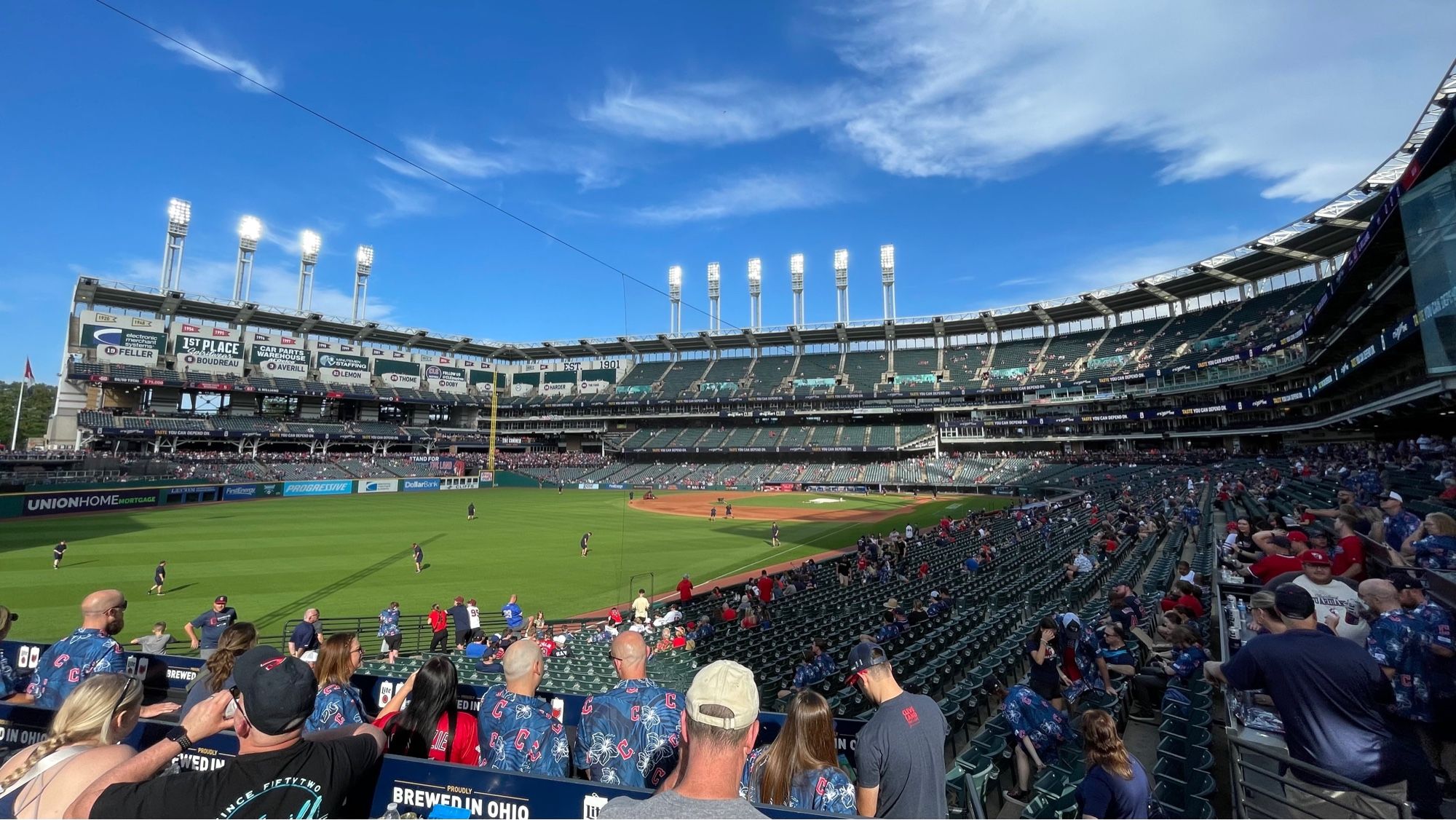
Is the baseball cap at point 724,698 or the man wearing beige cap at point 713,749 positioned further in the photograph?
the baseball cap at point 724,698

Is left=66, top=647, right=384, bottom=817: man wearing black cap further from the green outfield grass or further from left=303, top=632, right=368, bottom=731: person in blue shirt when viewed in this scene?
the green outfield grass

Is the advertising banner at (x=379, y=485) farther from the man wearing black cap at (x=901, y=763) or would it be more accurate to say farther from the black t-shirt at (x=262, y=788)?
the man wearing black cap at (x=901, y=763)

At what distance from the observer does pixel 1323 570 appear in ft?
16.6

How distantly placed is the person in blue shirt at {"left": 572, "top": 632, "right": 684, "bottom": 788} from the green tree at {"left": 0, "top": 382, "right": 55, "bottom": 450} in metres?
99.5

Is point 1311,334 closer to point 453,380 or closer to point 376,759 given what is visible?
point 376,759

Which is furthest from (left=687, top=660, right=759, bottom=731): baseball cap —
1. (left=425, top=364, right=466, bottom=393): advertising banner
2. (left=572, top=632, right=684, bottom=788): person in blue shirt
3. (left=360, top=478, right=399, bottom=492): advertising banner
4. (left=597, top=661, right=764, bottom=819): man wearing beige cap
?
(left=425, top=364, right=466, bottom=393): advertising banner

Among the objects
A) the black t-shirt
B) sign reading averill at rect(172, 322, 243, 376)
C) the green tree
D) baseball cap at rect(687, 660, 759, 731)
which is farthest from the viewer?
the green tree

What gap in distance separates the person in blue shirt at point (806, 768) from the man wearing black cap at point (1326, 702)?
2.80 metres

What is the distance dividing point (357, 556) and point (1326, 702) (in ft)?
101

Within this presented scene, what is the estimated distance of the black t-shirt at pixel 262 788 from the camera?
7.79 ft

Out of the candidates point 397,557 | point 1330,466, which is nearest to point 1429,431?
point 1330,466

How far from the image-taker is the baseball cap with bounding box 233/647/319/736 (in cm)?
263

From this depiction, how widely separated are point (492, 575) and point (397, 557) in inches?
264

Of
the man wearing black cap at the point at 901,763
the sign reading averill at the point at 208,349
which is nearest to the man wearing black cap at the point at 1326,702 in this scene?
the man wearing black cap at the point at 901,763
